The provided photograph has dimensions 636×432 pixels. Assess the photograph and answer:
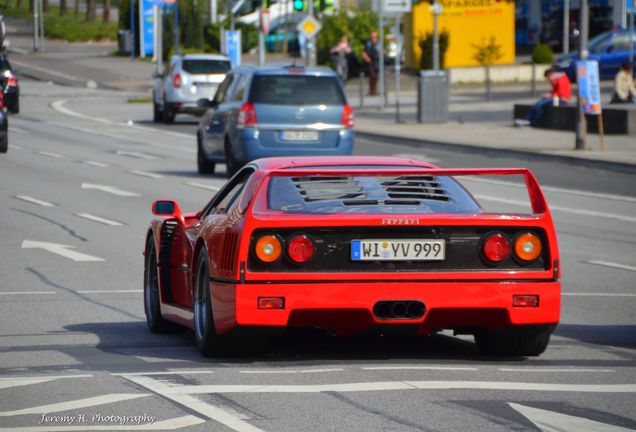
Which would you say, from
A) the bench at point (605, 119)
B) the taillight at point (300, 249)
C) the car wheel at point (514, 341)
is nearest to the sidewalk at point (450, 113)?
the bench at point (605, 119)

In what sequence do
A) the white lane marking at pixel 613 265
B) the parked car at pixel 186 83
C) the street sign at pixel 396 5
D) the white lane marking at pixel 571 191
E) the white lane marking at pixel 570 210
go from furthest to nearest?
the street sign at pixel 396 5
the parked car at pixel 186 83
the white lane marking at pixel 571 191
the white lane marking at pixel 570 210
the white lane marking at pixel 613 265

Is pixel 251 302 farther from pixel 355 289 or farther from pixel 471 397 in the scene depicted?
pixel 471 397

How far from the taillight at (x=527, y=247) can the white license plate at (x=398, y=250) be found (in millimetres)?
423

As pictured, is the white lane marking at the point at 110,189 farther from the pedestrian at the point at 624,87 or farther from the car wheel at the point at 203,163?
the pedestrian at the point at 624,87


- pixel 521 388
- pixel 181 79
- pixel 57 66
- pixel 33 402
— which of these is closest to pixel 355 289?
pixel 521 388

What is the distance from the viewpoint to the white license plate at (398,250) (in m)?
8.86

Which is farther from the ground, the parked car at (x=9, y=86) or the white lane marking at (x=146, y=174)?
the parked car at (x=9, y=86)

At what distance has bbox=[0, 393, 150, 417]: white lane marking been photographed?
24.6 ft

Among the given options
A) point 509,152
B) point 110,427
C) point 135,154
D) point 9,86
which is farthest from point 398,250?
point 9,86

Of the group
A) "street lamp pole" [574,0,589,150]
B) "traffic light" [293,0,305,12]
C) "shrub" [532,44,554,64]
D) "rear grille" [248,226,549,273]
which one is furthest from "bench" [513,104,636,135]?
"rear grille" [248,226,549,273]

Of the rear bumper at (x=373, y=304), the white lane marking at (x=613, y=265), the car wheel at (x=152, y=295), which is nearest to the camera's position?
the rear bumper at (x=373, y=304)

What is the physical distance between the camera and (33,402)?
7.77 m

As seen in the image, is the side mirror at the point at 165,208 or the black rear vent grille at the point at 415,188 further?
the side mirror at the point at 165,208

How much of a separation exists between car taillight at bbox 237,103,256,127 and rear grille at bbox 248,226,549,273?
16.2 meters
